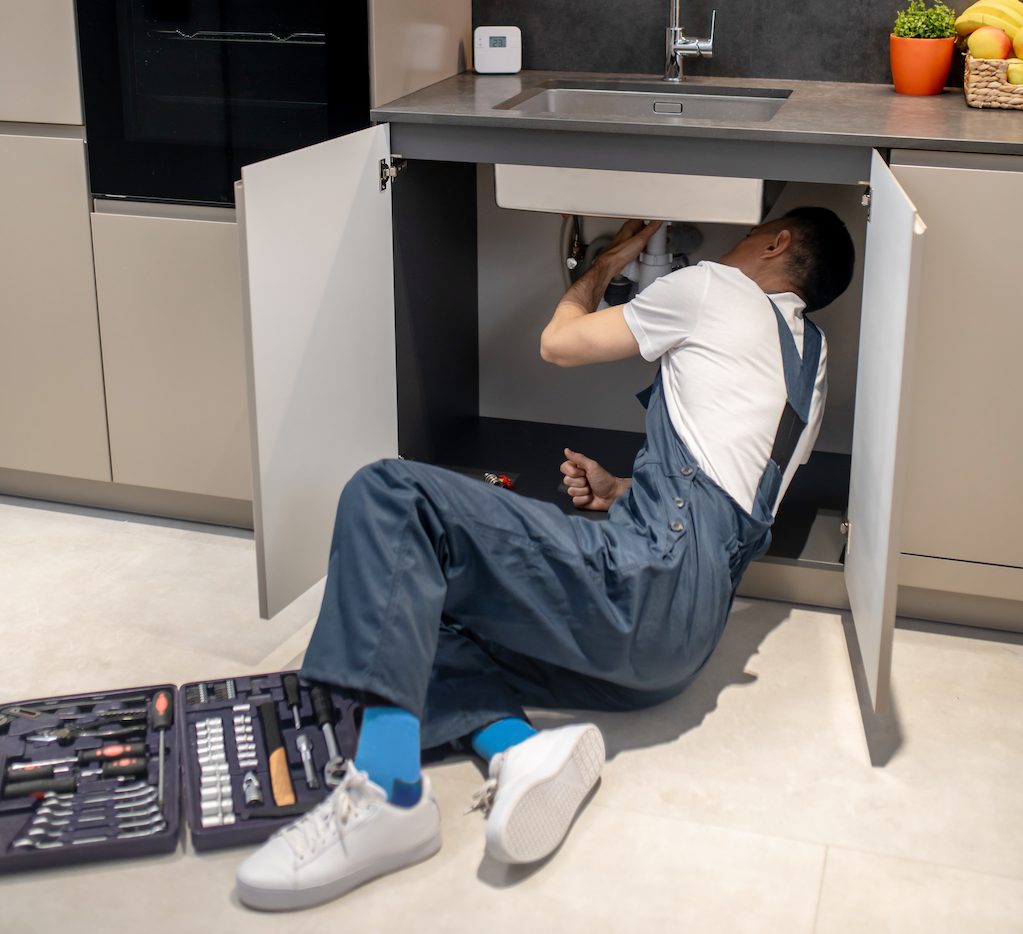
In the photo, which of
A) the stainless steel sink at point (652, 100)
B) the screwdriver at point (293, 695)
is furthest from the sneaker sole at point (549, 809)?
the stainless steel sink at point (652, 100)

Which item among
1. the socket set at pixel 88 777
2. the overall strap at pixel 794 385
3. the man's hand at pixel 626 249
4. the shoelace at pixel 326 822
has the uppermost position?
the man's hand at pixel 626 249

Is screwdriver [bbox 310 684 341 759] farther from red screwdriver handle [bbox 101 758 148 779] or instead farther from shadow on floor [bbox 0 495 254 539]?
shadow on floor [bbox 0 495 254 539]

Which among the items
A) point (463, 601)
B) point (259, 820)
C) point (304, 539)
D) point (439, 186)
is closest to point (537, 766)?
point (463, 601)

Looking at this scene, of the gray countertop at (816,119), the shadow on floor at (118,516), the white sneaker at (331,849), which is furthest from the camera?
the shadow on floor at (118,516)

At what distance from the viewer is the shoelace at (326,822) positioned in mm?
1668

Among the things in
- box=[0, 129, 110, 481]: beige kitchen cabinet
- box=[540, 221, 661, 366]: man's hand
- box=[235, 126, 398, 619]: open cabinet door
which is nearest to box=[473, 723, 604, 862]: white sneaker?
box=[235, 126, 398, 619]: open cabinet door

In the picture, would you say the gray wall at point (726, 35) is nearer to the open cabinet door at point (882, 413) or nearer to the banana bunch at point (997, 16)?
the banana bunch at point (997, 16)

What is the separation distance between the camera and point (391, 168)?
7.84 ft

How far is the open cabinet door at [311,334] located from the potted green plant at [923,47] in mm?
992

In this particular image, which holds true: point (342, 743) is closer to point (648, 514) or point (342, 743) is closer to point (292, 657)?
point (292, 657)

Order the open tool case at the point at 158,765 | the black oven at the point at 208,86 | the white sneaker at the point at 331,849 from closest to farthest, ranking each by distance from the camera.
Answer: the white sneaker at the point at 331,849
the open tool case at the point at 158,765
the black oven at the point at 208,86

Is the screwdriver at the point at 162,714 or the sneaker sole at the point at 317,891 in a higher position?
the screwdriver at the point at 162,714

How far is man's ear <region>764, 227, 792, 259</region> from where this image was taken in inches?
85.8

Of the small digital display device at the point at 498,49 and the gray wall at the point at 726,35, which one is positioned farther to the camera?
the small digital display device at the point at 498,49
